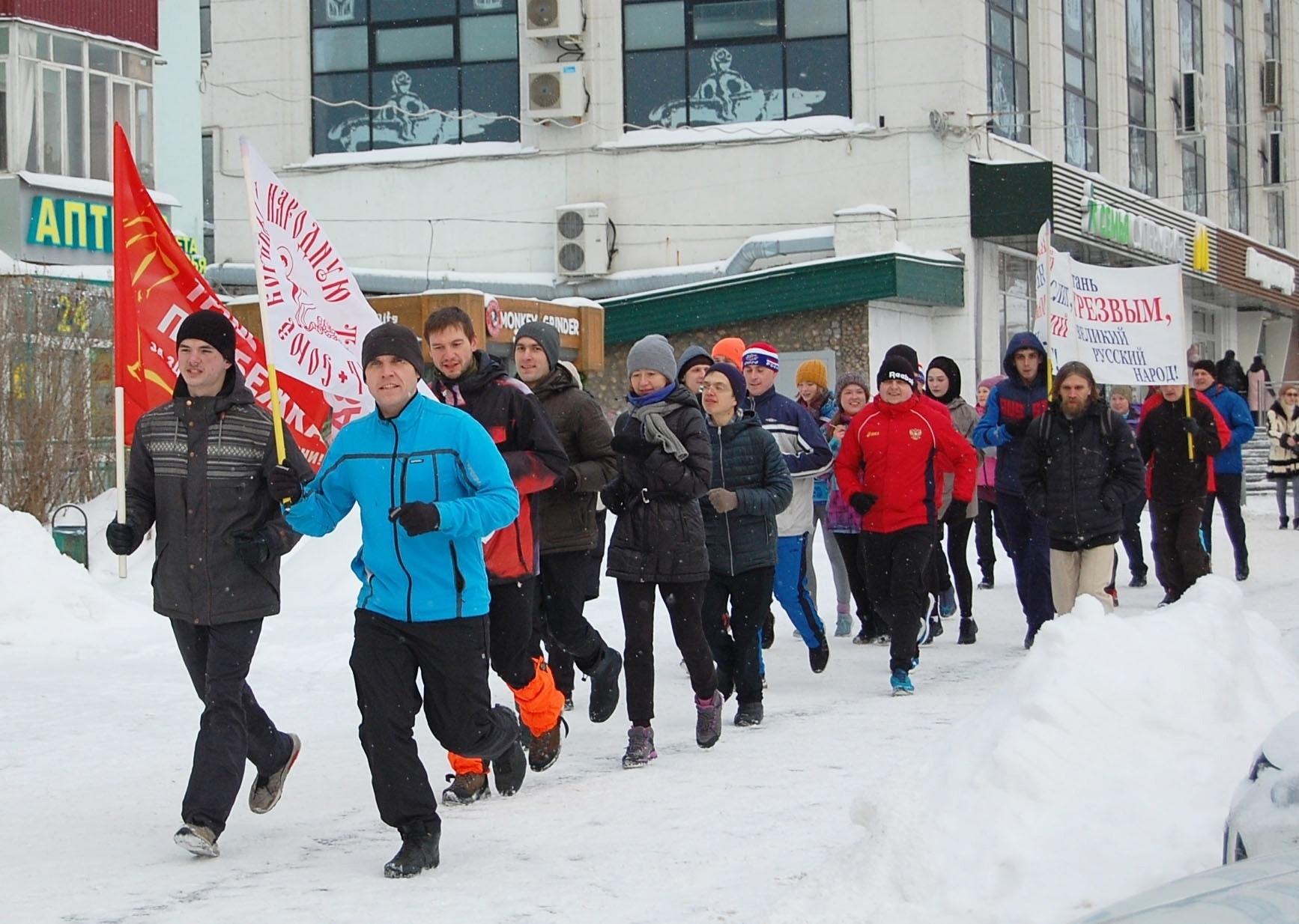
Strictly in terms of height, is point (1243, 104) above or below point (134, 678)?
above

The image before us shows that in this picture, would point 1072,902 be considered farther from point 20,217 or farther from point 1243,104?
point 1243,104

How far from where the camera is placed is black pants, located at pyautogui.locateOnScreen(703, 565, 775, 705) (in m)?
8.96

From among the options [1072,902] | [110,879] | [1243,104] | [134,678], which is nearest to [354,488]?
[110,879]

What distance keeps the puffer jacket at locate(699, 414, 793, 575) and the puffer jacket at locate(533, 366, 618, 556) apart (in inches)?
29.5

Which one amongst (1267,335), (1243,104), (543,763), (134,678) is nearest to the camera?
(543,763)

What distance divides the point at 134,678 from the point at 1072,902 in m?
6.69

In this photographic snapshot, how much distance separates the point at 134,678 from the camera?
10.4m

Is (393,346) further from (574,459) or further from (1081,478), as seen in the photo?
(1081,478)

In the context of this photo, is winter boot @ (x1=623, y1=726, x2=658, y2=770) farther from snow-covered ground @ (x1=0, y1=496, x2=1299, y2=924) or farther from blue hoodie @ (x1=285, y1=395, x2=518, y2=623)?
blue hoodie @ (x1=285, y1=395, x2=518, y2=623)

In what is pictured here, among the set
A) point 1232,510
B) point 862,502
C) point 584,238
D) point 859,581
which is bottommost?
point 859,581

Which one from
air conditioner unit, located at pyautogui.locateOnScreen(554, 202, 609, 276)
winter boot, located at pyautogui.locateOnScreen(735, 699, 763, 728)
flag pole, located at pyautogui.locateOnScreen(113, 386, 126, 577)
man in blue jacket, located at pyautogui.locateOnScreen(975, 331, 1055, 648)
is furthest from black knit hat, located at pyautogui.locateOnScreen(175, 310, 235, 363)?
air conditioner unit, located at pyautogui.locateOnScreen(554, 202, 609, 276)

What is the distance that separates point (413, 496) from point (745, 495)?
307cm

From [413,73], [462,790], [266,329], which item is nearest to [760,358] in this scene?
[462,790]

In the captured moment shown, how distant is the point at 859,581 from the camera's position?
41.7 feet
